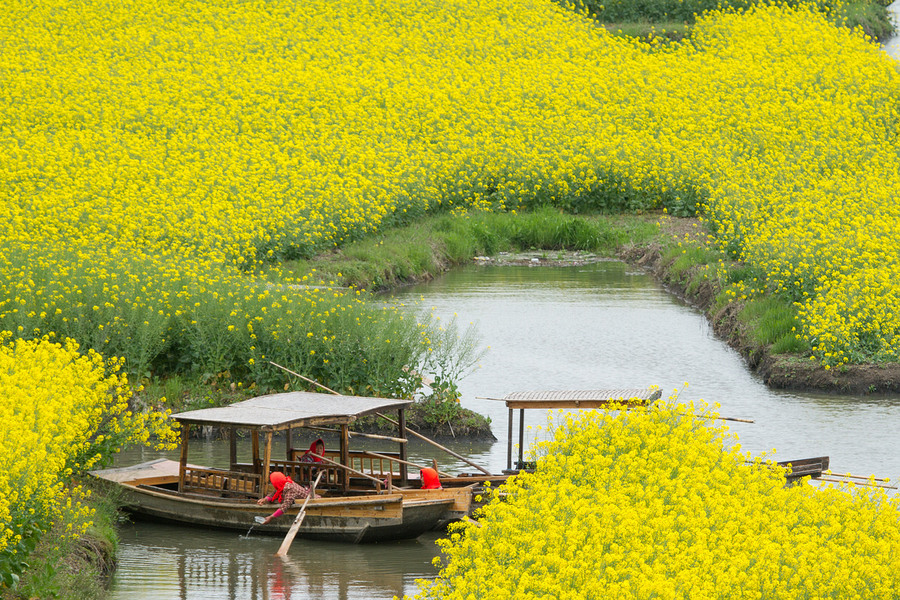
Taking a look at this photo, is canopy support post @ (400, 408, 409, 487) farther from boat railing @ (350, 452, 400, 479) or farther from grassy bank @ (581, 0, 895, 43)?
grassy bank @ (581, 0, 895, 43)

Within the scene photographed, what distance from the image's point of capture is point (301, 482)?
18531 mm

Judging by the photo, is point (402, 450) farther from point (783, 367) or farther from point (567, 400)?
point (783, 367)

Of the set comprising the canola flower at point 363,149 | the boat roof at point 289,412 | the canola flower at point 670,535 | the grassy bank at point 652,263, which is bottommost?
the canola flower at point 670,535

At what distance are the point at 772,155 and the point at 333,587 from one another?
28131mm

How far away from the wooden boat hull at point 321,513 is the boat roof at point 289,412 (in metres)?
1.03

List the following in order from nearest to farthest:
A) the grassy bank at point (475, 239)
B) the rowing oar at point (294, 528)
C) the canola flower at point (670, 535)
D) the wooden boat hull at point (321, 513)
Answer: the canola flower at point (670, 535)
the rowing oar at point (294, 528)
the wooden boat hull at point (321, 513)
the grassy bank at point (475, 239)

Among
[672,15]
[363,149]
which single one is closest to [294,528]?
[363,149]

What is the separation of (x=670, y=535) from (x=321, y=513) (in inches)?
250

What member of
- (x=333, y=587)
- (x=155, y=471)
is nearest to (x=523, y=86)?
(x=155, y=471)

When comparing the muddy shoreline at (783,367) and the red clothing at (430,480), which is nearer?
the red clothing at (430,480)

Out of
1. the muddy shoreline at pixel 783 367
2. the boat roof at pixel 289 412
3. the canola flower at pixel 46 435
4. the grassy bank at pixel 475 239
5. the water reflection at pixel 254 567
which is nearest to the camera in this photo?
the canola flower at pixel 46 435

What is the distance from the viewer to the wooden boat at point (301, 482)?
17.2m

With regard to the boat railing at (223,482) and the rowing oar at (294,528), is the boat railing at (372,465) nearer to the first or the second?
the rowing oar at (294,528)

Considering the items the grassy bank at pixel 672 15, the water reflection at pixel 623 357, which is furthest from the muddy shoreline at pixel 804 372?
the grassy bank at pixel 672 15
